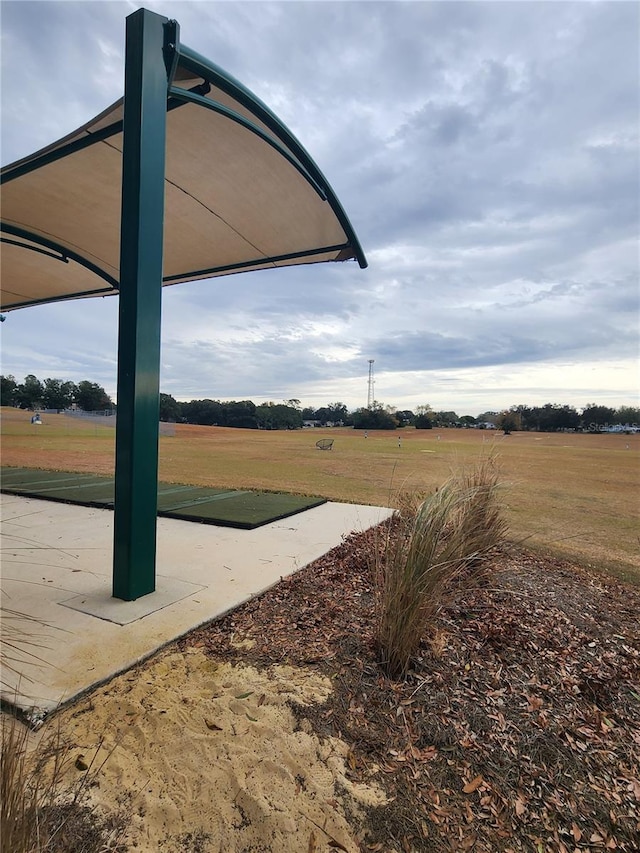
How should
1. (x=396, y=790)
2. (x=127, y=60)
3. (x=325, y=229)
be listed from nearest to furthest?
(x=396, y=790) → (x=127, y=60) → (x=325, y=229)

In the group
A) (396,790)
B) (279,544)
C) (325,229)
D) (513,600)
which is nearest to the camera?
(396,790)

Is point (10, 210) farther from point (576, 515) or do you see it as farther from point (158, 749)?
point (576, 515)

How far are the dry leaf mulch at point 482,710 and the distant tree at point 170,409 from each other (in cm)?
3822

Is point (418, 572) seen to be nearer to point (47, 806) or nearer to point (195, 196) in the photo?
point (47, 806)

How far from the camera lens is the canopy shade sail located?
344 centimetres

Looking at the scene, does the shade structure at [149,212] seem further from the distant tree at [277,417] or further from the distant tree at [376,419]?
the distant tree at [277,417]

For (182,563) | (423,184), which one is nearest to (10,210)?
(182,563)

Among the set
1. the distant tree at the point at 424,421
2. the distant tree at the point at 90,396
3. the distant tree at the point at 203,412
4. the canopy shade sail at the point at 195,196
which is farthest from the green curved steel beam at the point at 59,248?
the distant tree at the point at 424,421

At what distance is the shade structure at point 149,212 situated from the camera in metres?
2.47

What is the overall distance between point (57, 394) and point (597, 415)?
58731 millimetres

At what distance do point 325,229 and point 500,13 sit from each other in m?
2.51

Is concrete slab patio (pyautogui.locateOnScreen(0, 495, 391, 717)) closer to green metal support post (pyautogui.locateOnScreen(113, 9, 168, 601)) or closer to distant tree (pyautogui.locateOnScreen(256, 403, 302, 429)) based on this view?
green metal support post (pyautogui.locateOnScreen(113, 9, 168, 601))

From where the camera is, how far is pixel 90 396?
39.7 metres

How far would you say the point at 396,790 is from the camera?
4.46 feet
